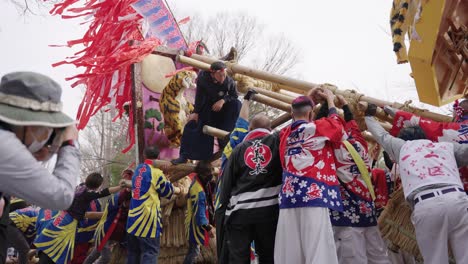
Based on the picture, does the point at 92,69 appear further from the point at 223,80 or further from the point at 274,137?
the point at 274,137

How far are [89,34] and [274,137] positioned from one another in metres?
4.30

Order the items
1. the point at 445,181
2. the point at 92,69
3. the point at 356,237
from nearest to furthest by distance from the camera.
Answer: the point at 445,181 → the point at 356,237 → the point at 92,69

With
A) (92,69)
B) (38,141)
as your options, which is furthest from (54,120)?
(92,69)

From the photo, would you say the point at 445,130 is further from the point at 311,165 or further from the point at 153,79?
the point at 153,79

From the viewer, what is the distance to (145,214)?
5883 mm

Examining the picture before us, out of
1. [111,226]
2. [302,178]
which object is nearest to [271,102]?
[302,178]

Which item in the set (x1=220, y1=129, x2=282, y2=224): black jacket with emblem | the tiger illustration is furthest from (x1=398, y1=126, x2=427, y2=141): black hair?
the tiger illustration

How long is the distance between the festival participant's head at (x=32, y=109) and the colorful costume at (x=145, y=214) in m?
3.80

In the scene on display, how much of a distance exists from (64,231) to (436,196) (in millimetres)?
4631

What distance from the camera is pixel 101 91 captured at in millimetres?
7438

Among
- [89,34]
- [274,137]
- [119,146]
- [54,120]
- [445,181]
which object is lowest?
[119,146]

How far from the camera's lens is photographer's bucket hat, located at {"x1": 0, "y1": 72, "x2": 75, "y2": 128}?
6.64ft

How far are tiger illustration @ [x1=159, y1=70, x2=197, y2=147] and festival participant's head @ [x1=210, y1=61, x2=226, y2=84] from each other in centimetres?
110

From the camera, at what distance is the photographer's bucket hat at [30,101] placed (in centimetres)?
202
